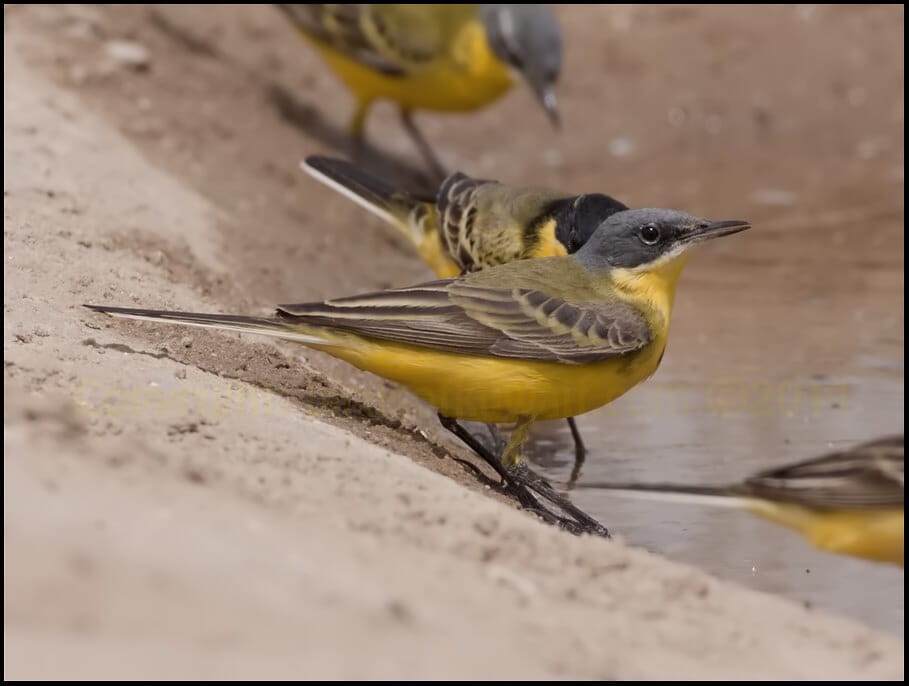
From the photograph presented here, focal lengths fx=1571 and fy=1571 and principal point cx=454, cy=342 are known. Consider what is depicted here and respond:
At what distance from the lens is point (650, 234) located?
A: 23.7 ft

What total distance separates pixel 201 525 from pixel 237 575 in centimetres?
36

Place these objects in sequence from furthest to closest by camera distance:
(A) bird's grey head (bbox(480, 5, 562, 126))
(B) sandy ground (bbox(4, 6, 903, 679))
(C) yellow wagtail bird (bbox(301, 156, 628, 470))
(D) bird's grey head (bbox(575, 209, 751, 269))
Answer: (A) bird's grey head (bbox(480, 5, 562, 126)) < (C) yellow wagtail bird (bbox(301, 156, 628, 470)) < (D) bird's grey head (bbox(575, 209, 751, 269)) < (B) sandy ground (bbox(4, 6, 903, 679))

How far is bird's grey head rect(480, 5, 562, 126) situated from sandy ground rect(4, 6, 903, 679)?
130 cm

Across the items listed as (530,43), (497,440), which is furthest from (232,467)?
(530,43)

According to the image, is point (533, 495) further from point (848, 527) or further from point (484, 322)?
point (848, 527)

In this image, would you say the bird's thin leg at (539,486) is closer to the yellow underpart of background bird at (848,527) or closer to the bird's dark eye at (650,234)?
the bird's dark eye at (650,234)

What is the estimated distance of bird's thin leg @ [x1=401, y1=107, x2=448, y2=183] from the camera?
13.3 metres

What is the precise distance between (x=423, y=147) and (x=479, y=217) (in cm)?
454

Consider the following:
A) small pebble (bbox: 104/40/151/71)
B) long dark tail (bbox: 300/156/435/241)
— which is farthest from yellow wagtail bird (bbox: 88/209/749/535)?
small pebble (bbox: 104/40/151/71)

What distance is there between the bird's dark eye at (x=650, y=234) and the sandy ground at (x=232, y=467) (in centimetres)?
135

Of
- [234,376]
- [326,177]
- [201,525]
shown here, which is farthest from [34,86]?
[201,525]

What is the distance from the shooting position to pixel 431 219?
941 centimetres

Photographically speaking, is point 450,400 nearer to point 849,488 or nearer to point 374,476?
point 374,476

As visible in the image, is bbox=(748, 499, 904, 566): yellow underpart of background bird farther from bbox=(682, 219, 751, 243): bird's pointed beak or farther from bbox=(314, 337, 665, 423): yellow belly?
bbox=(682, 219, 751, 243): bird's pointed beak
